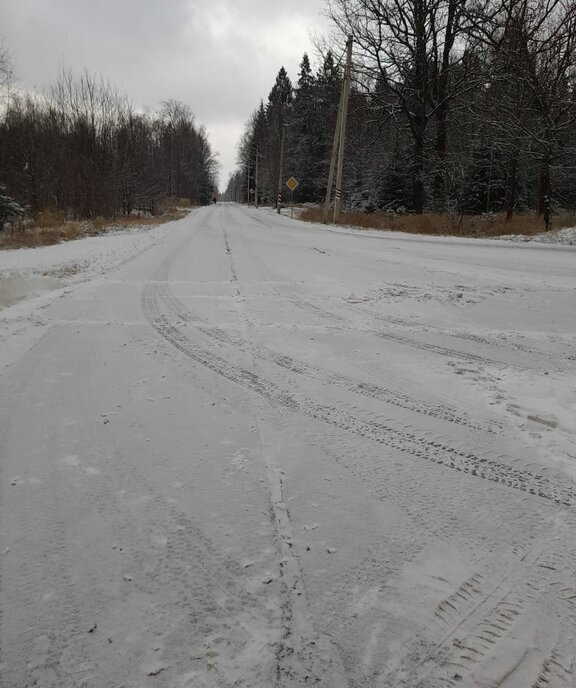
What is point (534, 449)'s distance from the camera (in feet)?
8.64

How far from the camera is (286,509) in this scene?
83.6 inches

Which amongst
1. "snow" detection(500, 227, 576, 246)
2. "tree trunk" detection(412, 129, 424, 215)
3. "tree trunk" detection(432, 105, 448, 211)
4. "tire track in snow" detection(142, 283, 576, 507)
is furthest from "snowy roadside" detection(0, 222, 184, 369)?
"tree trunk" detection(432, 105, 448, 211)

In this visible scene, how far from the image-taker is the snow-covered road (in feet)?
4.84

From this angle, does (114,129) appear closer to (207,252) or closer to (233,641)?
(207,252)

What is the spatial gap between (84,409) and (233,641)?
2011 millimetres

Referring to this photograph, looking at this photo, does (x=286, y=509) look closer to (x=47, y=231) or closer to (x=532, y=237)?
(x=532, y=237)

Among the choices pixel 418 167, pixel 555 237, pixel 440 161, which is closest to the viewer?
pixel 555 237

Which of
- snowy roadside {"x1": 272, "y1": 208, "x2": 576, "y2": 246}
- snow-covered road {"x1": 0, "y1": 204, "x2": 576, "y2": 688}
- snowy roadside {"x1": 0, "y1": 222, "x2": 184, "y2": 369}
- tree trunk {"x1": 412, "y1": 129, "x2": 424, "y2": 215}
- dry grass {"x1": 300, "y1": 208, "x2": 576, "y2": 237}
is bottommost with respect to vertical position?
snow-covered road {"x1": 0, "y1": 204, "x2": 576, "y2": 688}

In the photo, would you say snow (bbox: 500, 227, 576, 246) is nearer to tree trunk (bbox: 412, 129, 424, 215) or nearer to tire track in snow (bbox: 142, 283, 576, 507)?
tree trunk (bbox: 412, 129, 424, 215)

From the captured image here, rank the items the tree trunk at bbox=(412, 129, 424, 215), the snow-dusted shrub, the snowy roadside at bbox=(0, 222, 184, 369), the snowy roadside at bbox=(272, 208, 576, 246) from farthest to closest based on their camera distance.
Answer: the tree trunk at bbox=(412, 129, 424, 215)
the snow-dusted shrub
the snowy roadside at bbox=(272, 208, 576, 246)
the snowy roadside at bbox=(0, 222, 184, 369)

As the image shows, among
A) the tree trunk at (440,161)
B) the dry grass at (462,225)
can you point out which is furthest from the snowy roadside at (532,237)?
the tree trunk at (440,161)

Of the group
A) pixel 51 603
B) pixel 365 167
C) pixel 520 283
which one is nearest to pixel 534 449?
pixel 51 603

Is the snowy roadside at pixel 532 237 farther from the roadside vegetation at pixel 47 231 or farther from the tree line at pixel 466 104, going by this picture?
the roadside vegetation at pixel 47 231

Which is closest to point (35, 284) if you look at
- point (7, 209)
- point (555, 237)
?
point (7, 209)
